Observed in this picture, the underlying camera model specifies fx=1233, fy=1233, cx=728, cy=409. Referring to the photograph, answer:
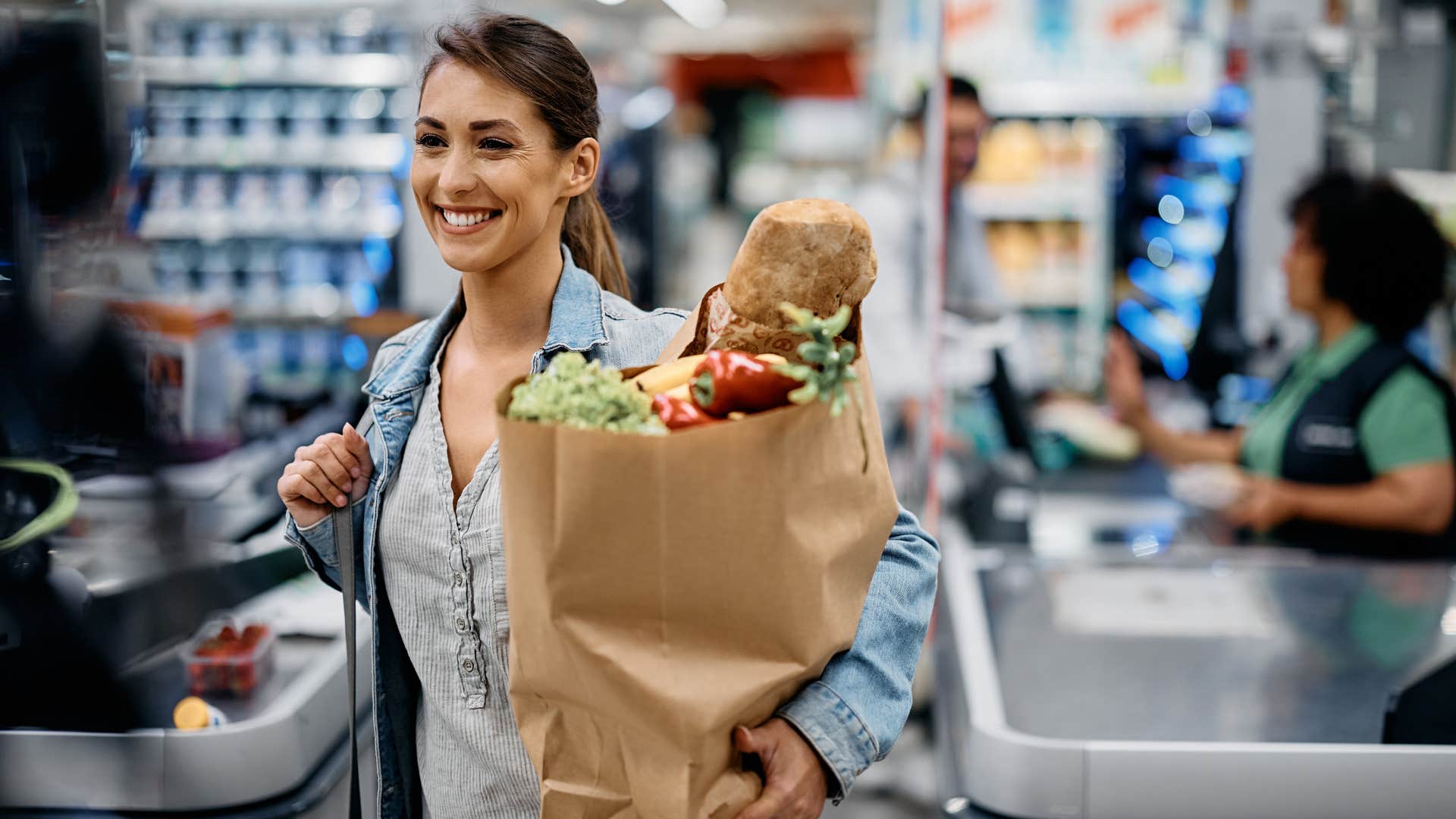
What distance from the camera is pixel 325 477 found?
1.33m

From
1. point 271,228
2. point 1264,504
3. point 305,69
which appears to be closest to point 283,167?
point 271,228

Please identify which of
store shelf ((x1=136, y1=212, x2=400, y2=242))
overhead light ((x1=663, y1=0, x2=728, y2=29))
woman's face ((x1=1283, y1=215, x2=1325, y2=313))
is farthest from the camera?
overhead light ((x1=663, y1=0, x2=728, y2=29))

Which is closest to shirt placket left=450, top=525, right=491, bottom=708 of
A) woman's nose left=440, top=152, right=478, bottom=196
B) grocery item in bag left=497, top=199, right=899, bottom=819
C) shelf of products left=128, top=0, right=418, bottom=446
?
grocery item in bag left=497, top=199, right=899, bottom=819

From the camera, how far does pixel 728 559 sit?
958 millimetres

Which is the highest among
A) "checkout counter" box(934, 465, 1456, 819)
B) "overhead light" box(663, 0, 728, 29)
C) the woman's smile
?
"overhead light" box(663, 0, 728, 29)

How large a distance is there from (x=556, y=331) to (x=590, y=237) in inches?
9.2

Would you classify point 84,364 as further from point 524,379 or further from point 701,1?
point 701,1

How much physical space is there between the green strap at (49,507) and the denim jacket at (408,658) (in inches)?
9.7

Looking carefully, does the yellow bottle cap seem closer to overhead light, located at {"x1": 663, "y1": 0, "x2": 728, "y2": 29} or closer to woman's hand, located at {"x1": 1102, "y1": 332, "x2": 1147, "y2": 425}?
woman's hand, located at {"x1": 1102, "y1": 332, "x2": 1147, "y2": 425}

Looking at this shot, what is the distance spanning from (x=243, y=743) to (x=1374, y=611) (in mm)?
2152

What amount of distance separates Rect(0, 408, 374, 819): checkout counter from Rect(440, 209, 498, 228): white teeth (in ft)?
1.23

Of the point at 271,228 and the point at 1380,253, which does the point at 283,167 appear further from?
the point at 1380,253

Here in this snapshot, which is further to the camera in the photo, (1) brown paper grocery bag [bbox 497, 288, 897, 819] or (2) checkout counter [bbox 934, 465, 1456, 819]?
(2) checkout counter [bbox 934, 465, 1456, 819]

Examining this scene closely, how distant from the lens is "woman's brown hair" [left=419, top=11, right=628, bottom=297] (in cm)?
124
